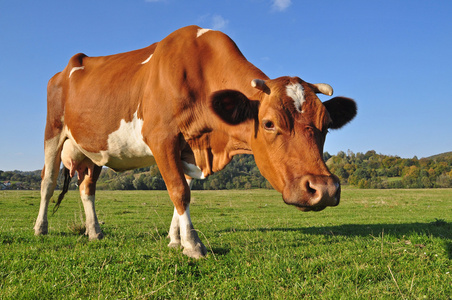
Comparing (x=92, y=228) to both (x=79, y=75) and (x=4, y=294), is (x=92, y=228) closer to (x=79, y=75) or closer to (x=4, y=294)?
(x=79, y=75)

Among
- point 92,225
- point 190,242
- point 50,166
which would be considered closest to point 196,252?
point 190,242

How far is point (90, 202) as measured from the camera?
8266 mm

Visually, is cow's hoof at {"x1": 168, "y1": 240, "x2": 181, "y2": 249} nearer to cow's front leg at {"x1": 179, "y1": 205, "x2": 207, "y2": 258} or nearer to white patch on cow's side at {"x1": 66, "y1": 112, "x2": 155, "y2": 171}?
cow's front leg at {"x1": 179, "y1": 205, "x2": 207, "y2": 258}

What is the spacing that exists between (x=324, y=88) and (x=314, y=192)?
1.82m

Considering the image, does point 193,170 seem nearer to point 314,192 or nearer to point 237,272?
point 237,272

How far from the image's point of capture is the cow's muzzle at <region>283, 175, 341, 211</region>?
3.85 meters

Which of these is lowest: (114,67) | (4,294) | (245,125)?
(4,294)

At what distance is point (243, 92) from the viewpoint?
547 centimetres

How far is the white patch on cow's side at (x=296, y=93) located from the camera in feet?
15.0

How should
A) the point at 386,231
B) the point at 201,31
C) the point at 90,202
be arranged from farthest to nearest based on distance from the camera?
the point at 386,231 < the point at 90,202 < the point at 201,31

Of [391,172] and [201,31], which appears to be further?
[391,172]

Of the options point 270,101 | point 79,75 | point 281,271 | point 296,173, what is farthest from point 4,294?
point 79,75

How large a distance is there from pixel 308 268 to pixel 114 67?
217 inches

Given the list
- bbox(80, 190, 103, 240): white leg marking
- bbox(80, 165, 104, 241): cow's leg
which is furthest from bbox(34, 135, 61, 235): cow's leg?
bbox(80, 190, 103, 240): white leg marking
